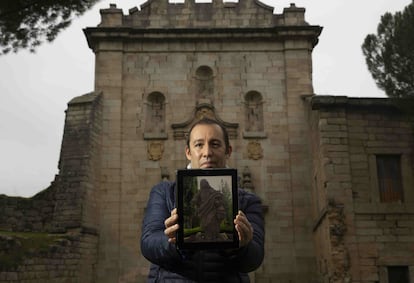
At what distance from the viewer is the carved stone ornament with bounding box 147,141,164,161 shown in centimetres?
1803

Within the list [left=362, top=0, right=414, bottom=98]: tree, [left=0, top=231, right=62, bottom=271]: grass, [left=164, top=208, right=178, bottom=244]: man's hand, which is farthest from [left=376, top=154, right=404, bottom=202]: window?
[left=164, top=208, right=178, bottom=244]: man's hand

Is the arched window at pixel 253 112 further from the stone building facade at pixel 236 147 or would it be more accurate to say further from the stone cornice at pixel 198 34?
the stone cornice at pixel 198 34

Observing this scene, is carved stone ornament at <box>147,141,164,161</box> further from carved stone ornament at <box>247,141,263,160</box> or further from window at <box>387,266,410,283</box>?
window at <box>387,266,410,283</box>

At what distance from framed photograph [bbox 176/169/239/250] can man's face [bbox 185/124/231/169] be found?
31cm

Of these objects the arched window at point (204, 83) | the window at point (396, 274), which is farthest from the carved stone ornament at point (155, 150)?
the window at point (396, 274)

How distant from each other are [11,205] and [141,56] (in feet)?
22.2

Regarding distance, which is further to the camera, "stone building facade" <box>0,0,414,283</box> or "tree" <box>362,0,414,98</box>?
"stone building facade" <box>0,0,414,283</box>

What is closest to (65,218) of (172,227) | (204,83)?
(204,83)

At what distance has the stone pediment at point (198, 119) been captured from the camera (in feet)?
59.9

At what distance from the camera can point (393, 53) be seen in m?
13.0

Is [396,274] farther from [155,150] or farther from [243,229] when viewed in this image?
[243,229]

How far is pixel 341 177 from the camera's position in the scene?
14.5 metres

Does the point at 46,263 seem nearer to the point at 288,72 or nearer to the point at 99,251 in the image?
the point at 99,251

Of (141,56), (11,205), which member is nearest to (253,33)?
(141,56)
